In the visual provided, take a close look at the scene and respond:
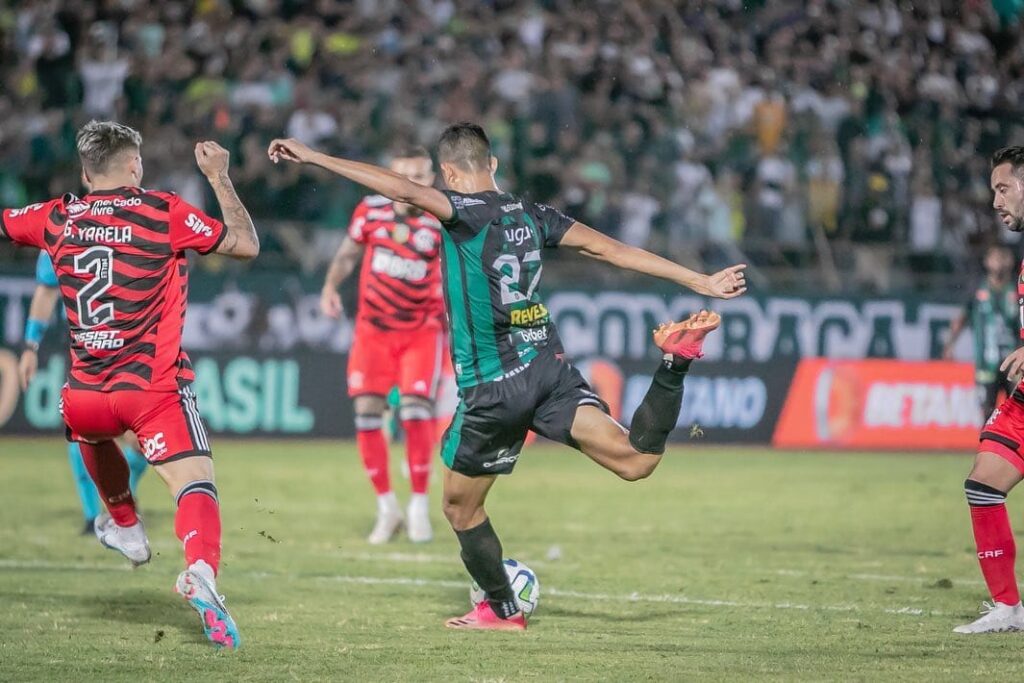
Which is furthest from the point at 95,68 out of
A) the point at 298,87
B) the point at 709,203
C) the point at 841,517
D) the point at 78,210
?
the point at 78,210

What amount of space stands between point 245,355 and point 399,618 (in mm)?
11025

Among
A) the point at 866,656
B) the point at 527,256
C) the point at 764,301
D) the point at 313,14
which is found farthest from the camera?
the point at 313,14

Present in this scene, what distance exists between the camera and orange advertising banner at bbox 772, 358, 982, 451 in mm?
19672

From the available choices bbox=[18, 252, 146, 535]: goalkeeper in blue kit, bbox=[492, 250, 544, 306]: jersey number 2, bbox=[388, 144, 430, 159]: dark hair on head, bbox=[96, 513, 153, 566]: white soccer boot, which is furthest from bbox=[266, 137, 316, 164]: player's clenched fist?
bbox=[388, 144, 430, 159]: dark hair on head

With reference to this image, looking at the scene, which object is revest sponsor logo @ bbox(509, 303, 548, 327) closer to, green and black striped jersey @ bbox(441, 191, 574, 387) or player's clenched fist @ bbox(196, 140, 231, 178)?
green and black striped jersey @ bbox(441, 191, 574, 387)

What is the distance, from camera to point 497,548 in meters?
7.51

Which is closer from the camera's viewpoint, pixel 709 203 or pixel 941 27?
pixel 709 203

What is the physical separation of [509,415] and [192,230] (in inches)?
69.2

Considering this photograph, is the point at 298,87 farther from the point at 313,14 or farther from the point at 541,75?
the point at 541,75

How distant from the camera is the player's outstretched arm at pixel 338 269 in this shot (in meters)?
11.8

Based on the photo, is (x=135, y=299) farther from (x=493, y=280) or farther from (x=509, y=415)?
(x=509, y=415)

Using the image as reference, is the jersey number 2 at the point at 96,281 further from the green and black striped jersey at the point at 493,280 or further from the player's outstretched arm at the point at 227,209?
the green and black striped jersey at the point at 493,280

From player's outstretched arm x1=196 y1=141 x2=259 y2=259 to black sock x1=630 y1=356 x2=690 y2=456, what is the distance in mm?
1956

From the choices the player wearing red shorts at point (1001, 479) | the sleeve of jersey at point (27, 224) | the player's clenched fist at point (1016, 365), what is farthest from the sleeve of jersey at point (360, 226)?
the player's clenched fist at point (1016, 365)
